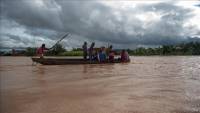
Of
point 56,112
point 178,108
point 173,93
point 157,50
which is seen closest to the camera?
point 56,112

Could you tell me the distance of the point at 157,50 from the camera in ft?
252

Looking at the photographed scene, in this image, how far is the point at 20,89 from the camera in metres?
8.36

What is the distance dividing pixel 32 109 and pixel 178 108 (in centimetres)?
301

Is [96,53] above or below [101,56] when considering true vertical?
above

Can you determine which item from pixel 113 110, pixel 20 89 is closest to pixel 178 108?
pixel 113 110

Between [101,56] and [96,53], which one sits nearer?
[101,56]

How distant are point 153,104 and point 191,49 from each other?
75042 millimetres

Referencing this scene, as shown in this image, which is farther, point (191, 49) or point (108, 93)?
point (191, 49)

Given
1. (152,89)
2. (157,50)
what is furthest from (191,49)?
(152,89)

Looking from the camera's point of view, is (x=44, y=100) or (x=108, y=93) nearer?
(x=44, y=100)

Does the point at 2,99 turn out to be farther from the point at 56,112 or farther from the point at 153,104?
the point at 153,104

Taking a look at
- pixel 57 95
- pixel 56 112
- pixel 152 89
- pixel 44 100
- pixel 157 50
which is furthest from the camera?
pixel 157 50

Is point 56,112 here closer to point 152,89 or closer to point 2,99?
point 2,99

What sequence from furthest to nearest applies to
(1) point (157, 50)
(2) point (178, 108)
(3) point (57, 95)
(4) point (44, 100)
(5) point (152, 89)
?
(1) point (157, 50)
(5) point (152, 89)
(3) point (57, 95)
(4) point (44, 100)
(2) point (178, 108)
